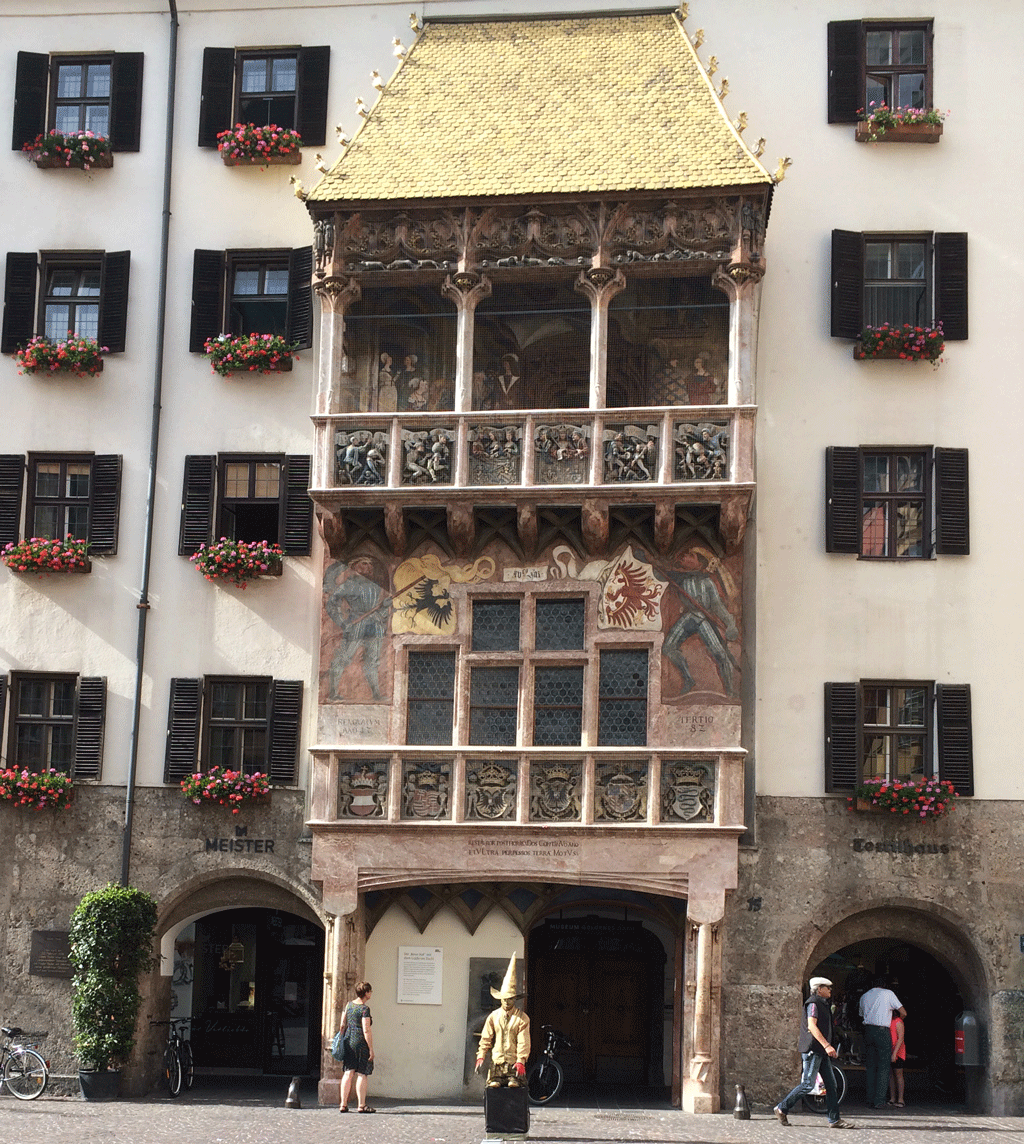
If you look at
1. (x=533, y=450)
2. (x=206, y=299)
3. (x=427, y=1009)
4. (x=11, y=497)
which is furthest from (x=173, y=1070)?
(x=206, y=299)

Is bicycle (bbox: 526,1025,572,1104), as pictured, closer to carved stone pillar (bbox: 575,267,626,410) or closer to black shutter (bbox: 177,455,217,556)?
black shutter (bbox: 177,455,217,556)

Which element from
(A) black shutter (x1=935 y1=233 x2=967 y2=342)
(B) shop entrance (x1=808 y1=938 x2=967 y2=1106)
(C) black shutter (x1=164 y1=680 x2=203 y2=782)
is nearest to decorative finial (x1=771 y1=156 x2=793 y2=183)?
(A) black shutter (x1=935 y1=233 x2=967 y2=342)

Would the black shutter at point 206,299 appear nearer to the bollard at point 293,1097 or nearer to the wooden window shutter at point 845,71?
the wooden window shutter at point 845,71

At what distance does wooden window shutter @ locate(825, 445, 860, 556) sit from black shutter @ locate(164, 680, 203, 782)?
877cm

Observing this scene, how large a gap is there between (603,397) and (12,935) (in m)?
10.8

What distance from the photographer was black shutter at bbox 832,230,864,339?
23.1 m

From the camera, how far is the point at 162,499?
23906 millimetres

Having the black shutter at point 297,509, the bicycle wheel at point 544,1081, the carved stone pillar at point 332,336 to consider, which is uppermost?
the carved stone pillar at point 332,336

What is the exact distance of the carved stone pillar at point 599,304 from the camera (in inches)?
875

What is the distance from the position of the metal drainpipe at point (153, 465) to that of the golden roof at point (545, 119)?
3.04 m

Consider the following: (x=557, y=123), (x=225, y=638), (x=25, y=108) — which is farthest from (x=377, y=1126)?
(x=25, y=108)

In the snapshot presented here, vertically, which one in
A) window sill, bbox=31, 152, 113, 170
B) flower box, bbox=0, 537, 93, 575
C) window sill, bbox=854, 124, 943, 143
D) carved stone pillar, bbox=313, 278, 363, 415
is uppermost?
window sill, bbox=854, 124, 943, 143

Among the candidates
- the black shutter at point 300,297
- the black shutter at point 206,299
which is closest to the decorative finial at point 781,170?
Answer: the black shutter at point 300,297

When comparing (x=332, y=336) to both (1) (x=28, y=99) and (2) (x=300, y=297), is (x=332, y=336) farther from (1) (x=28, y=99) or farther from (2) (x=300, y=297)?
(1) (x=28, y=99)
